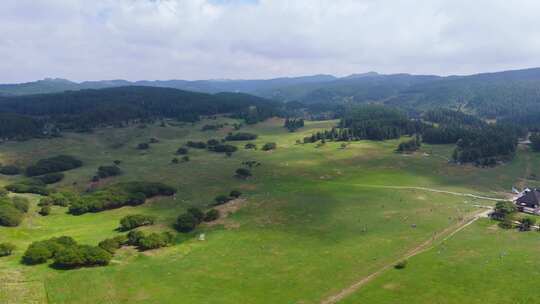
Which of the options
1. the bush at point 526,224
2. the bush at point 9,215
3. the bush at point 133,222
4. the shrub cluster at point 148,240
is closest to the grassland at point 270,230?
the shrub cluster at point 148,240

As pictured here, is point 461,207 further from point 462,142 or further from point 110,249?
point 462,142

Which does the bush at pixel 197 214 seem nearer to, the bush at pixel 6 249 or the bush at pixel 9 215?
the bush at pixel 6 249

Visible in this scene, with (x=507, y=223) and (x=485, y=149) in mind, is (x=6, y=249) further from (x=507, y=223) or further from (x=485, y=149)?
(x=485, y=149)

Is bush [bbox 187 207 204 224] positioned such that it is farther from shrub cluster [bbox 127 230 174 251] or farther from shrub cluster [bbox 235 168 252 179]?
shrub cluster [bbox 235 168 252 179]

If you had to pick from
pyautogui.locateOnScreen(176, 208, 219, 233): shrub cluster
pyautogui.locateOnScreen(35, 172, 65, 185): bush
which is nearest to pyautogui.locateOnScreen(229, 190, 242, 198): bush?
pyautogui.locateOnScreen(176, 208, 219, 233): shrub cluster

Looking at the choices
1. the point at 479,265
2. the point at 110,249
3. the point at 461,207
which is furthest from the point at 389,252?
the point at 110,249
